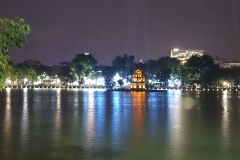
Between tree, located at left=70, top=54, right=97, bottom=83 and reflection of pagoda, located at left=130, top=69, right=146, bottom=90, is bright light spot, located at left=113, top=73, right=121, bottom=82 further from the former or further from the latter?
reflection of pagoda, located at left=130, top=69, right=146, bottom=90

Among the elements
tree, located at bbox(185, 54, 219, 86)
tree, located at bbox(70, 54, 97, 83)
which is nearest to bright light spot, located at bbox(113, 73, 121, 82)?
tree, located at bbox(70, 54, 97, 83)

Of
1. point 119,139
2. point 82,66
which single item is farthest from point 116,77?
point 119,139

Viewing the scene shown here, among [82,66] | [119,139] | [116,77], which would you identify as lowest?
[119,139]

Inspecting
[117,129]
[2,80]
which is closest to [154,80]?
[117,129]

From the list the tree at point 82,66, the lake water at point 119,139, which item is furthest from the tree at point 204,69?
the lake water at point 119,139

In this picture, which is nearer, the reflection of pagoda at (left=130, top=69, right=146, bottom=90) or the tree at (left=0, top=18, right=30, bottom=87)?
the tree at (left=0, top=18, right=30, bottom=87)

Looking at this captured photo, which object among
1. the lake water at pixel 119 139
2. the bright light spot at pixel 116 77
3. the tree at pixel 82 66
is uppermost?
the tree at pixel 82 66

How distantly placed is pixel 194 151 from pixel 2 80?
25.6 ft

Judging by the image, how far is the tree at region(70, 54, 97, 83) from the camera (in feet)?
367

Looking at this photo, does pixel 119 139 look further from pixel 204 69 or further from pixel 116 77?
pixel 116 77

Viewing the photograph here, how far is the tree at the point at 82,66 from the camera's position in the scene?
367ft

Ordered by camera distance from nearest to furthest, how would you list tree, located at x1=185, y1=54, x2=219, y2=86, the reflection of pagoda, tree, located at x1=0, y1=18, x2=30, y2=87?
tree, located at x1=0, y1=18, x2=30, y2=87, the reflection of pagoda, tree, located at x1=185, y1=54, x2=219, y2=86

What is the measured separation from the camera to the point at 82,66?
368 ft

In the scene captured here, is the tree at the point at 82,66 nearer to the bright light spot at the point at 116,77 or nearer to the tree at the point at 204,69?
the bright light spot at the point at 116,77
